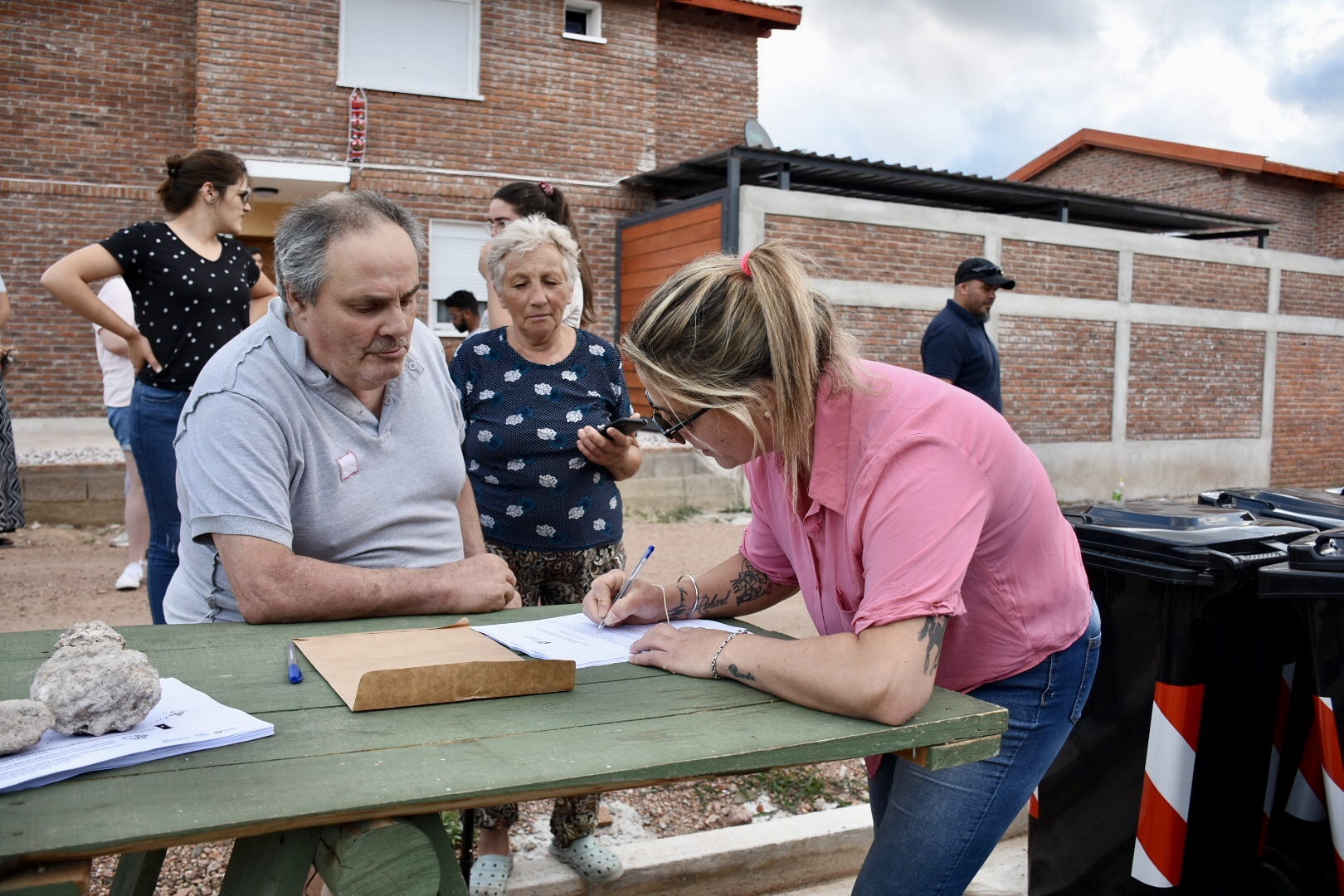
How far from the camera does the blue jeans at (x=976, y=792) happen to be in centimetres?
176

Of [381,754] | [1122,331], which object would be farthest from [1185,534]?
[1122,331]

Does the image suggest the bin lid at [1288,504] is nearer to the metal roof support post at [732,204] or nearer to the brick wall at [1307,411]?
the metal roof support post at [732,204]

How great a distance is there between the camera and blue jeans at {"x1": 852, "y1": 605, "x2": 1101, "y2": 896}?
5.77ft

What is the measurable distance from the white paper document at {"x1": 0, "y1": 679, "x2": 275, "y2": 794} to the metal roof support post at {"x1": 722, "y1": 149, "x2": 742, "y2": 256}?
935cm

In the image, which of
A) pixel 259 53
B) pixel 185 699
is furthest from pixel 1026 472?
→ pixel 259 53

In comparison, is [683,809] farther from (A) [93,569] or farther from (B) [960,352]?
(A) [93,569]

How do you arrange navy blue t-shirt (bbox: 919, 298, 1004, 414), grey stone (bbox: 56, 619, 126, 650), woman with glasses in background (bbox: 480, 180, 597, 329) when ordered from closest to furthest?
1. grey stone (bbox: 56, 619, 126, 650)
2. woman with glasses in background (bbox: 480, 180, 597, 329)
3. navy blue t-shirt (bbox: 919, 298, 1004, 414)

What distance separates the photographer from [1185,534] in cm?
249

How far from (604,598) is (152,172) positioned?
1268cm

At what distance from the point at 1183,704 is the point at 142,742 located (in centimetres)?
219

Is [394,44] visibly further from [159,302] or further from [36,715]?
[36,715]

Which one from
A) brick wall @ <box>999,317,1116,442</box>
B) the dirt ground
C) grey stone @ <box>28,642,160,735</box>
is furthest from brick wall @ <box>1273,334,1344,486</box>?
grey stone @ <box>28,642,160,735</box>

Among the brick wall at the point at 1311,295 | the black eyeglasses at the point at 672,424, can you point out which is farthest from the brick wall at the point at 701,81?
the black eyeglasses at the point at 672,424

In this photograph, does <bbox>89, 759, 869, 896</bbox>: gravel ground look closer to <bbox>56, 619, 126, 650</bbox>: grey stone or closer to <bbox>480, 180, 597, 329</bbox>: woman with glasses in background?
<bbox>56, 619, 126, 650</bbox>: grey stone
